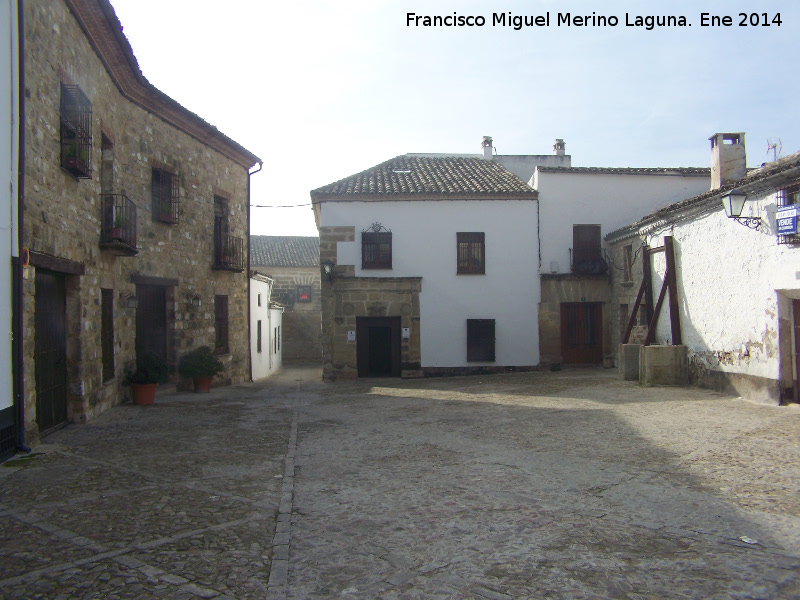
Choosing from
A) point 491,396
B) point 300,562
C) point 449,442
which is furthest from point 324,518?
point 491,396

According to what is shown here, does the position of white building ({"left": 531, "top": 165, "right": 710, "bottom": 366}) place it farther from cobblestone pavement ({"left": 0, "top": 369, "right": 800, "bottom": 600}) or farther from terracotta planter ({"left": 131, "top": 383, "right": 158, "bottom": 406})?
terracotta planter ({"left": 131, "top": 383, "right": 158, "bottom": 406})

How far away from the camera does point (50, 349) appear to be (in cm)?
795

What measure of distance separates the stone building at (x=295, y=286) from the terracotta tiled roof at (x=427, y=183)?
10.2 metres

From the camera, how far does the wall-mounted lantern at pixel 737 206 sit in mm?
9930

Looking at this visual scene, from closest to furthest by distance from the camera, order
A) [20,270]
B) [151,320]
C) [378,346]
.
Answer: [20,270]
[151,320]
[378,346]

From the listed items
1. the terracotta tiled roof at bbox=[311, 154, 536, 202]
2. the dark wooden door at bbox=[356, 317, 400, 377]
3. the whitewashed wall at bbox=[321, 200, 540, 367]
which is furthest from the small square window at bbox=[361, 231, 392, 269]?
the dark wooden door at bbox=[356, 317, 400, 377]

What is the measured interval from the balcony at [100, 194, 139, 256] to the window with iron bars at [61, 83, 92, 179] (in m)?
1.15

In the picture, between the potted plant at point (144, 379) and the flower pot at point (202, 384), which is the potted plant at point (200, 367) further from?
the potted plant at point (144, 379)

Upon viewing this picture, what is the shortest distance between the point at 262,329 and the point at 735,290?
14691 mm

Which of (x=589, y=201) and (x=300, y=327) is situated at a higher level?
(x=589, y=201)

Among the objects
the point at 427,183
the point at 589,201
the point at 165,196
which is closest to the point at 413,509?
the point at 165,196

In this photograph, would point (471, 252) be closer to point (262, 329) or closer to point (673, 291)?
point (673, 291)

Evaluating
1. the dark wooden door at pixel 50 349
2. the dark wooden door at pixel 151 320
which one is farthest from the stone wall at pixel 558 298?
the dark wooden door at pixel 50 349

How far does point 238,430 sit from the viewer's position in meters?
8.48
